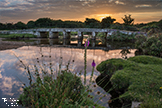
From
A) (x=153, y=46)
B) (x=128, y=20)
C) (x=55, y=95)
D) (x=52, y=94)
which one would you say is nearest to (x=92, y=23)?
(x=128, y=20)

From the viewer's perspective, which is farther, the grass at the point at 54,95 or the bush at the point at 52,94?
the bush at the point at 52,94

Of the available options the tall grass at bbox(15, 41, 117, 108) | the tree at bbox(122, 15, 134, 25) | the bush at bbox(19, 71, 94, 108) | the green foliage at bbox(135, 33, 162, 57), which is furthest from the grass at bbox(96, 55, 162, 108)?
the tree at bbox(122, 15, 134, 25)

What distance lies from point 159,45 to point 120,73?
1081cm

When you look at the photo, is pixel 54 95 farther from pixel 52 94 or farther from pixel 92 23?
pixel 92 23

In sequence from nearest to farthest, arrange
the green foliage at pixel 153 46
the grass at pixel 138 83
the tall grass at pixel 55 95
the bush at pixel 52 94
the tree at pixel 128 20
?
the tall grass at pixel 55 95 < the bush at pixel 52 94 < the grass at pixel 138 83 < the green foliage at pixel 153 46 < the tree at pixel 128 20

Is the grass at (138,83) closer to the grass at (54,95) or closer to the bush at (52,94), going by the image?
the grass at (54,95)

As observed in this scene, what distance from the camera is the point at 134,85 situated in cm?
488

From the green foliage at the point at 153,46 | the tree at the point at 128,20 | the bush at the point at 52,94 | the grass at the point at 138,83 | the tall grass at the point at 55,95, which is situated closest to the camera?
the tall grass at the point at 55,95

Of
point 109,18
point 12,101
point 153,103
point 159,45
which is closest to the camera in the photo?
point 153,103

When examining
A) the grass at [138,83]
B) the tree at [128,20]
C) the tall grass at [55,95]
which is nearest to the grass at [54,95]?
the tall grass at [55,95]

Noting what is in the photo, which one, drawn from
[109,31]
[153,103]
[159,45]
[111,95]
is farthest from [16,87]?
[109,31]

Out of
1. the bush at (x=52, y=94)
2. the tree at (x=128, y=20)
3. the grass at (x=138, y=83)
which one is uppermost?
the tree at (x=128, y=20)

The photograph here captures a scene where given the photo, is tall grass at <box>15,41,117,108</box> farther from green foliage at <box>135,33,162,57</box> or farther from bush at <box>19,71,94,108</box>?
green foliage at <box>135,33,162,57</box>

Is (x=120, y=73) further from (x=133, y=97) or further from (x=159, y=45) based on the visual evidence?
(x=159, y=45)
